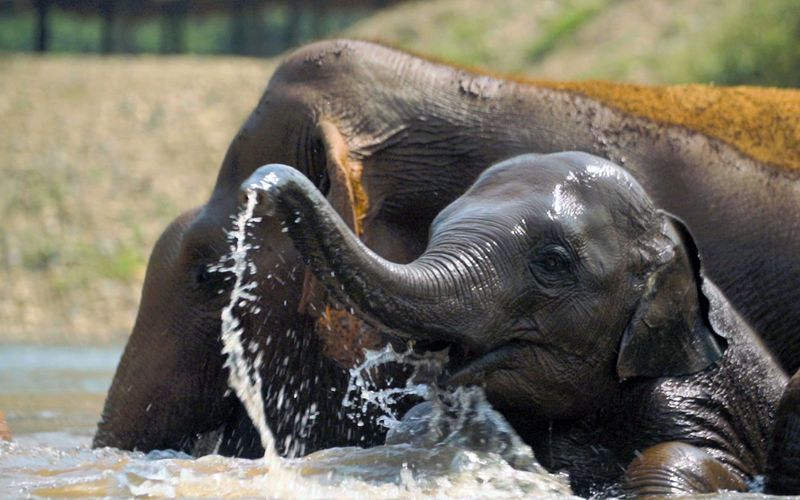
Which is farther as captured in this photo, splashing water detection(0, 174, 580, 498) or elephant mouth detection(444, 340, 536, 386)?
splashing water detection(0, 174, 580, 498)

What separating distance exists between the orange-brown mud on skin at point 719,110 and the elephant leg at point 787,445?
1.80 meters

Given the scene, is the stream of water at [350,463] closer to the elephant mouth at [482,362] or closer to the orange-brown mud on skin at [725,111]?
the elephant mouth at [482,362]

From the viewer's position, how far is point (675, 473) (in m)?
5.78

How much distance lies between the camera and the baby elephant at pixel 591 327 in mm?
5656

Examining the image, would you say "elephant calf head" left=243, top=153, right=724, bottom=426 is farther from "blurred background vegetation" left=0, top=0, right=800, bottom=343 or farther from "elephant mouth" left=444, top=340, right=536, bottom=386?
"blurred background vegetation" left=0, top=0, right=800, bottom=343

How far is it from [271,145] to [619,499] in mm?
2276

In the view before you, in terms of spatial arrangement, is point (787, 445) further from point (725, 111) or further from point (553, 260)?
point (725, 111)

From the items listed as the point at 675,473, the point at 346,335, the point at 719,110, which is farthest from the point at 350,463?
the point at 719,110

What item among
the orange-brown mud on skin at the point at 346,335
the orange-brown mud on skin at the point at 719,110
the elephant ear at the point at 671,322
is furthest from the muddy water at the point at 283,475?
the orange-brown mud on skin at the point at 719,110

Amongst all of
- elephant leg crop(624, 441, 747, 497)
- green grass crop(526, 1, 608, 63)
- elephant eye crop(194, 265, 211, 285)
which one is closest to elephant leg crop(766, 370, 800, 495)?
elephant leg crop(624, 441, 747, 497)

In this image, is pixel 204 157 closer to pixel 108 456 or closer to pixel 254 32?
pixel 254 32

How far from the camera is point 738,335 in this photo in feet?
21.0

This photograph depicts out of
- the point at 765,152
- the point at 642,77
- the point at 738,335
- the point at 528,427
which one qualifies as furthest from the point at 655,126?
the point at 642,77

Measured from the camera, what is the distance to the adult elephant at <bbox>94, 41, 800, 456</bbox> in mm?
7121
